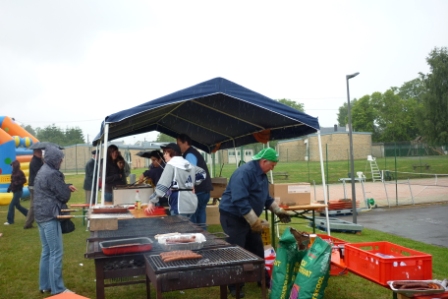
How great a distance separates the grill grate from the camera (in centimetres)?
271

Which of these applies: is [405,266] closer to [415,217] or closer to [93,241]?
[93,241]

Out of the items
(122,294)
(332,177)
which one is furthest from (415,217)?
(332,177)

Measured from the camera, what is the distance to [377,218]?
38.5ft

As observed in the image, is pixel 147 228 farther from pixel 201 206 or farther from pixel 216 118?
pixel 216 118

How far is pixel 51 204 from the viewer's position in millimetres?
4578

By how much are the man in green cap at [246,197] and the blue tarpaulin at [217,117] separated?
57.3 inches

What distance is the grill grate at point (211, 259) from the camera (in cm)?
271

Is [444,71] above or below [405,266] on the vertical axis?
above

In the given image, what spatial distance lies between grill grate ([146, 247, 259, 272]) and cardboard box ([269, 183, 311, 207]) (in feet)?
10.7

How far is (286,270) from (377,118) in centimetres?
7108

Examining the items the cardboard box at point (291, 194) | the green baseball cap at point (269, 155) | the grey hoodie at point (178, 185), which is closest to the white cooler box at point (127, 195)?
the grey hoodie at point (178, 185)

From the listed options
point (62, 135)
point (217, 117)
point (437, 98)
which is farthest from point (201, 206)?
point (62, 135)

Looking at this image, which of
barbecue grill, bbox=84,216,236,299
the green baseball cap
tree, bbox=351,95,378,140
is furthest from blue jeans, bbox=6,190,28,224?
tree, bbox=351,95,378,140

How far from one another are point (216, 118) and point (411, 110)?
211 feet
